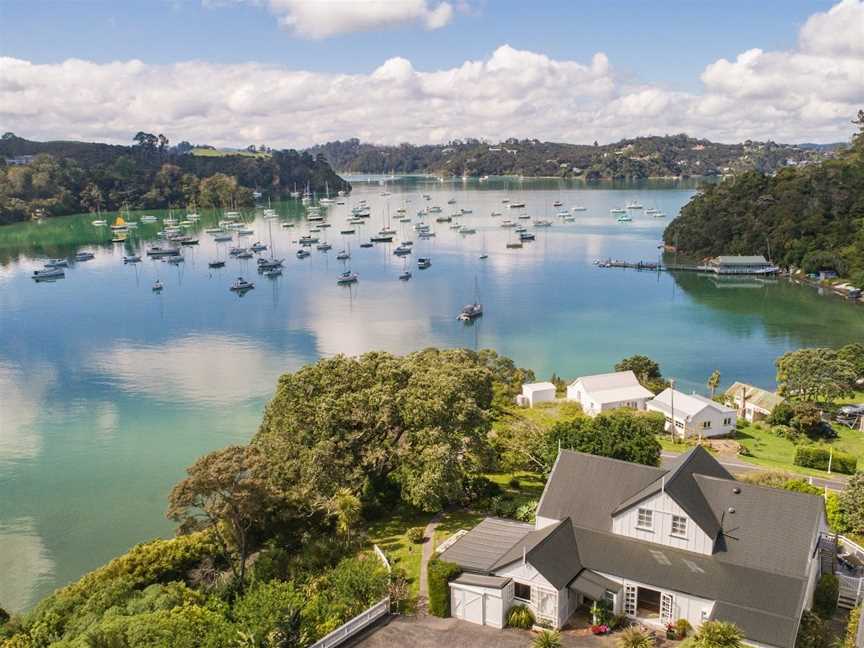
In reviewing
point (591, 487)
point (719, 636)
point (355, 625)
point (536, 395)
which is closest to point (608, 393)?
point (536, 395)

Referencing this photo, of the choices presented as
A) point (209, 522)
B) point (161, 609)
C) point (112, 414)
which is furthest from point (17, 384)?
point (161, 609)

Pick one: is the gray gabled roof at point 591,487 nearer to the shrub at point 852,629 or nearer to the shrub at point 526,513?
the shrub at point 526,513

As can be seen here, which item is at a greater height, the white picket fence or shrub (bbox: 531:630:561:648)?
shrub (bbox: 531:630:561:648)

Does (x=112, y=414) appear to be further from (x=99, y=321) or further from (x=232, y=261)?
(x=232, y=261)

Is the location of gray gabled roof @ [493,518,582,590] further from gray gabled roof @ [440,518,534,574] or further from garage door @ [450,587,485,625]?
garage door @ [450,587,485,625]

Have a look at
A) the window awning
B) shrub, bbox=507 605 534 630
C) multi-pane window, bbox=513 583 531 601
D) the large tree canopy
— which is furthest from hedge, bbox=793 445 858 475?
shrub, bbox=507 605 534 630

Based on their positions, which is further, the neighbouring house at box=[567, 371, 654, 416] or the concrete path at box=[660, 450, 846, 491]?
the neighbouring house at box=[567, 371, 654, 416]

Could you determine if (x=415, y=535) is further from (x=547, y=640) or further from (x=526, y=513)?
(x=547, y=640)
